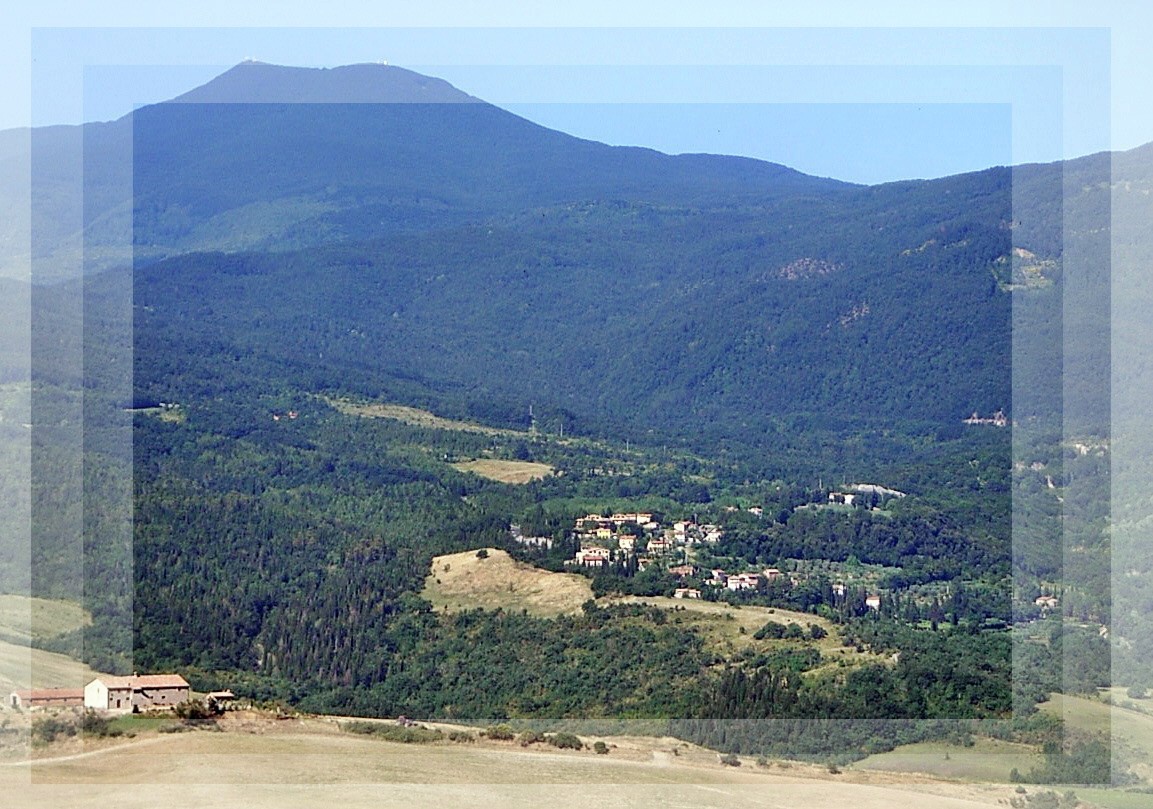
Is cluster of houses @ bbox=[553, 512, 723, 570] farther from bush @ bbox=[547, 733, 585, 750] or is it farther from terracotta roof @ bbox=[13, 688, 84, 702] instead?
terracotta roof @ bbox=[13, 688, 84, 702]

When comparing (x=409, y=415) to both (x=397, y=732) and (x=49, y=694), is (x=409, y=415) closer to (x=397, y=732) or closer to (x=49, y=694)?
(x=397, y=732)

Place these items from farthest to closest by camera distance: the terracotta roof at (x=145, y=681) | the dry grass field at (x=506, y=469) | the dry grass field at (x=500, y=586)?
the dry grass field at (x=506, y=469)
the dry grass field at (x=500, y=586)
the terracotta roof at (x=145, y=681)

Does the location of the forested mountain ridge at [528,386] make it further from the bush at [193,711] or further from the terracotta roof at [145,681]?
the bush at [193,711]

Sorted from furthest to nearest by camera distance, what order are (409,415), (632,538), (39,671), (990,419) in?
(990,419) < (409,415) < (632,538) < (39,671)

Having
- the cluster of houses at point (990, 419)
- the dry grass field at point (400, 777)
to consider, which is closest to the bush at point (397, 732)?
the dry grass field at point (400, 777)

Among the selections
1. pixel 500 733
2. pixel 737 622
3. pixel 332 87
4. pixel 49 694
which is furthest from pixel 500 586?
pixel 332 87

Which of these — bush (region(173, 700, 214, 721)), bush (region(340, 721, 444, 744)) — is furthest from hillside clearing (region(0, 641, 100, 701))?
bush (region(340, 721, 444, 744))
